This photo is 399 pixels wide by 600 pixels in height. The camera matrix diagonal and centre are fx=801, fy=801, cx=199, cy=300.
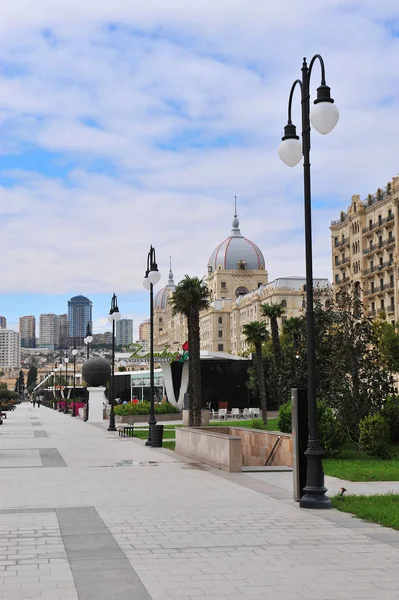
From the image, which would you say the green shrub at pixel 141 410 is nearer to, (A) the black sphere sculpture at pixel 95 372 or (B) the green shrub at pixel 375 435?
(A) the black sphere sculpture at pixel 95 372

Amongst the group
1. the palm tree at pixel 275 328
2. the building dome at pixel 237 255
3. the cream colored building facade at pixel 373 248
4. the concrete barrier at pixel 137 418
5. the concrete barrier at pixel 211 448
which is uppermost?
the building dome at pixel 237 255

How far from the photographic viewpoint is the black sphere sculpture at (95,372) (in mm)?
55750

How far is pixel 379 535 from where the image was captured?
938 centimetres

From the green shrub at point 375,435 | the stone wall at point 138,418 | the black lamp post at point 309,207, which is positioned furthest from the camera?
the stone wall at point 138,418

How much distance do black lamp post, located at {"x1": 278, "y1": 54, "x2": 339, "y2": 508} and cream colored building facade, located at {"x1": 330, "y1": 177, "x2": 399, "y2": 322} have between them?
194 feet

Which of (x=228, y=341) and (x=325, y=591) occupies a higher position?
(x=228, y=341)

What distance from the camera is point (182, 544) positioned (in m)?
8.96

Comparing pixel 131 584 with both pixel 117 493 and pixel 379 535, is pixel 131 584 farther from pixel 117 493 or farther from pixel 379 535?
pixel 117 493

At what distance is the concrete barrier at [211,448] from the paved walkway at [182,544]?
4.43 feet

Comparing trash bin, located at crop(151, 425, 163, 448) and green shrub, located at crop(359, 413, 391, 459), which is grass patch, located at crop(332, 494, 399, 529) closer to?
green shrub, located at crop(359, 413, 391, 459)

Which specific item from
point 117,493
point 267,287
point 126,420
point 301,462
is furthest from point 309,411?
point 267,287

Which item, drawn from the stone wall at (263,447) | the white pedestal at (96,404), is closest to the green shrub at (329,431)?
the stone wall at (263,447)

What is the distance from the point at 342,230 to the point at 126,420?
51.2 metres

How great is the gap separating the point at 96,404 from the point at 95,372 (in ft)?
10.3
